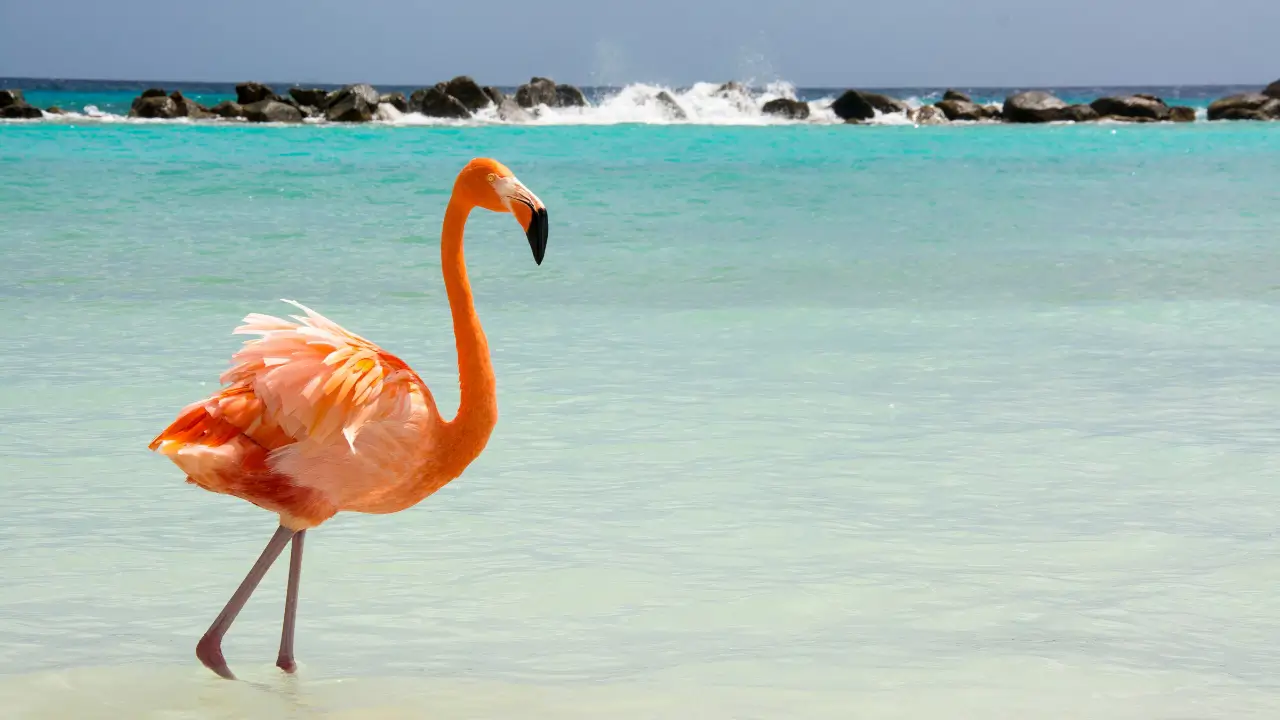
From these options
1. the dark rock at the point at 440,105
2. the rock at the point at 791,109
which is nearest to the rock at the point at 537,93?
the dark rock at the point at 440,105

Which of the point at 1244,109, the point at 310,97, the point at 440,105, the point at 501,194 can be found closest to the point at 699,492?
the point at 501,194

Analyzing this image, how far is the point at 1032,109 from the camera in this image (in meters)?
52.3

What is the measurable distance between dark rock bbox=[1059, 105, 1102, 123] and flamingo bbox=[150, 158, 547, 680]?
2044 inches

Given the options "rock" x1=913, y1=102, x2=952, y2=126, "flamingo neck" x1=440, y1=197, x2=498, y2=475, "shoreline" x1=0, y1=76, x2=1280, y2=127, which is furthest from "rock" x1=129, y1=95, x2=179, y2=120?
"flamingo neck" x1=440, y1=197, x2=498, y2=475

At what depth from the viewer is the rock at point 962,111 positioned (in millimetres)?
53531

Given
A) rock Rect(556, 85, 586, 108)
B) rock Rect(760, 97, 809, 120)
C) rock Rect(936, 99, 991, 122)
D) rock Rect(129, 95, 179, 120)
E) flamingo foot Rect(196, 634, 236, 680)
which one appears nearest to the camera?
flamingo foot Rect(196, 634, 236, 680)

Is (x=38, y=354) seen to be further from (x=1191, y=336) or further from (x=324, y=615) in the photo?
(x=1191, y=336)

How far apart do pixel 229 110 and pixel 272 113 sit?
1.78 meters

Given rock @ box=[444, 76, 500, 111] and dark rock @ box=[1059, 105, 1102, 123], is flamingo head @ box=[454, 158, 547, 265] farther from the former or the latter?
dark rock @ box=[1059, 105, 1102, 123]

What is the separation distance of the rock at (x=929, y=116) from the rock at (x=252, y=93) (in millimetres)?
23291

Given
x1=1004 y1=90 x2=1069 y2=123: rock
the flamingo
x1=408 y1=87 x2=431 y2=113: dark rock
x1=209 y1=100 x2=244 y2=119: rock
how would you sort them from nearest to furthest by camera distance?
the flamingo, x1=209 y1=100 x2=244 y2=119: rock, x1=408 y1=87 x2=431 y2=113: dark rock, x1=1004 y1=90 x2=1069 y2=123: rock

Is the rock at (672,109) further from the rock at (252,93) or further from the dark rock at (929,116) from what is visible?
the rock at (252,93)

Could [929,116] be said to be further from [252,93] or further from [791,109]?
[252,93]

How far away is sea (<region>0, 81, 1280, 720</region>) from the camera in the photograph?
393 centimetres
